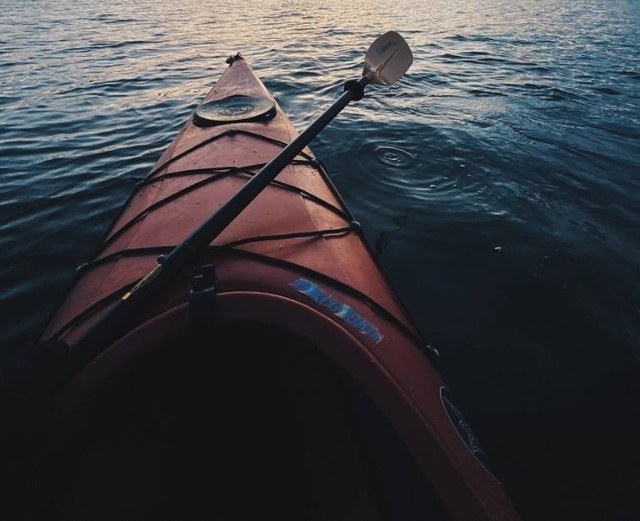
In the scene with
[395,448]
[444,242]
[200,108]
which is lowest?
[444,242]

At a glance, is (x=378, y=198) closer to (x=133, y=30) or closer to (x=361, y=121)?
(x=361, y=121)

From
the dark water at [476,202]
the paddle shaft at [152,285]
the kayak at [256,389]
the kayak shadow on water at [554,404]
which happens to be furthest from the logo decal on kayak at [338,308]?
the kayak shadow on water at [554,404]

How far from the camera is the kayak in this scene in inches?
58.5

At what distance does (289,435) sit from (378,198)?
3.49m

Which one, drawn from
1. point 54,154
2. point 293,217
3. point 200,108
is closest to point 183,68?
point 54,154

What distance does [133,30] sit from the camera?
17266mm

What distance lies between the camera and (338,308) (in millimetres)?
1745

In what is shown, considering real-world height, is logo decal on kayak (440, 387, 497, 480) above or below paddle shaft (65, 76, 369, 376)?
below

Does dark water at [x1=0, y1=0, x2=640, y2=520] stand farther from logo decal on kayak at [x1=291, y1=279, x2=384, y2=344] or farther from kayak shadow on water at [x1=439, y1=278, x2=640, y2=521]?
logo decal on kayak at [x1=291, y1=279, x2=384, y2=344]

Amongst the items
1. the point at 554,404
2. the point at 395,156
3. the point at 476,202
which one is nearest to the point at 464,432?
the point at 554,404

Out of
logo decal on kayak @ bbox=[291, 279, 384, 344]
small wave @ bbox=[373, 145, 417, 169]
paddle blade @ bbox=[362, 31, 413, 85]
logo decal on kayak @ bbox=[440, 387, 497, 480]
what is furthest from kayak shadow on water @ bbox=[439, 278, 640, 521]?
small wave @ bbox=[373, 145, 417, 169]

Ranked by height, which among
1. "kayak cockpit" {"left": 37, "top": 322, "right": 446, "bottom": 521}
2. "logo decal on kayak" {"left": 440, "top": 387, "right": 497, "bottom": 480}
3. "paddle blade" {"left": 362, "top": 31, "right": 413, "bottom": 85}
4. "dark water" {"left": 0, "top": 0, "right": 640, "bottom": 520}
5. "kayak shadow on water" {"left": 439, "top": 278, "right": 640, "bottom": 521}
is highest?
"paddle blade" {"left": 362, "top": 31, "right": 413, "bottom": 85}

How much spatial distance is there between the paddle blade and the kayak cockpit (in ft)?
10.8

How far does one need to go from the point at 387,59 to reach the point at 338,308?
357 centimetres
